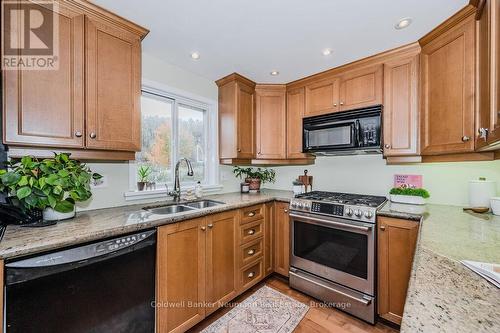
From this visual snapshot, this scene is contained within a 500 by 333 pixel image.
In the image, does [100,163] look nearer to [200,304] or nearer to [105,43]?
[105,43]

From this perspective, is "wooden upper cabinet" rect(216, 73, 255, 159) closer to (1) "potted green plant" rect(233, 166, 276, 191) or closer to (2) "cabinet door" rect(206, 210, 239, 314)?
(1) "potted green plant" rect(233, 166, 276, 191)

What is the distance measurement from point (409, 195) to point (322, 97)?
4.42 feet

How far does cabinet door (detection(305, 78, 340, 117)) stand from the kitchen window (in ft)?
3.98

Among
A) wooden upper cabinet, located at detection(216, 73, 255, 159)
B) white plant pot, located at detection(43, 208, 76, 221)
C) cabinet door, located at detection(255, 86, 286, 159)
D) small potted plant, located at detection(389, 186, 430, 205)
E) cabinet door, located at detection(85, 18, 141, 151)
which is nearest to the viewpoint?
white plant pot, located at detection(43, 208, 76, 221)

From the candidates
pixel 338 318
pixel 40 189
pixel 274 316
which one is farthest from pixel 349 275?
pixel 40 189

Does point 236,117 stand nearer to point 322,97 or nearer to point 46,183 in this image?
point 322,97

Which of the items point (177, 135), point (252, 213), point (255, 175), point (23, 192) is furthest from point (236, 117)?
point (23, 192)

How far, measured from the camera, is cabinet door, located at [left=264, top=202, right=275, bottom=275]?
7.93 feet

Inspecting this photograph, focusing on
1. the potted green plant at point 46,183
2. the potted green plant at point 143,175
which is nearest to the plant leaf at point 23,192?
the potted green plant at point 46,183

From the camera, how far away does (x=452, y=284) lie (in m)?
Answer: 0.69

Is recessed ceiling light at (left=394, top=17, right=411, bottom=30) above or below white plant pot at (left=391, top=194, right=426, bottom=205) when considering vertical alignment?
above

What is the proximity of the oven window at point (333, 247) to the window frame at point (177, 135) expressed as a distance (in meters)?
1.21

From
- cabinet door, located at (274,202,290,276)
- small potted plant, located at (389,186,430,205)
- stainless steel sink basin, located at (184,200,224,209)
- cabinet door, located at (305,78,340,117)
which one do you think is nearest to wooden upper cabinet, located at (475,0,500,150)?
small potted plant, located at (389,186,430,205)
